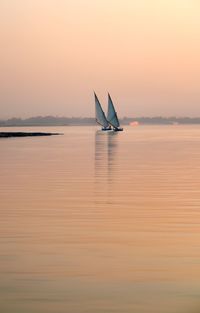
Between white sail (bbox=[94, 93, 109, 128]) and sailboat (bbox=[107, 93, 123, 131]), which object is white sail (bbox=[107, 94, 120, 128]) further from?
white sail (bbox=[94, 93, 109, 128])

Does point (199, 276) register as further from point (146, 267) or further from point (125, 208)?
point (125, 208)

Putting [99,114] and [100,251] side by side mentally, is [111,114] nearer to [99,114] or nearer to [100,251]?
[99,114]

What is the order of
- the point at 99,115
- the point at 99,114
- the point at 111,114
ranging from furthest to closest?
1. the point at 111,114
2. the point at 99,115
3. the point at 99,114

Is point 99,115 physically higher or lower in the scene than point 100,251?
lower

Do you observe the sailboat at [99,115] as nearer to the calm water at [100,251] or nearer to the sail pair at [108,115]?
the sail pair at [108,115]

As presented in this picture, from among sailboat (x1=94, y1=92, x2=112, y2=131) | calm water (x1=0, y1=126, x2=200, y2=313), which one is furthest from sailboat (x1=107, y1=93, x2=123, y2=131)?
calm water (x1=0, y1=126, x2=200, y2=313)

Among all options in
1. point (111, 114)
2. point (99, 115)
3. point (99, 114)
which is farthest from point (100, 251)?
point (111, 114)


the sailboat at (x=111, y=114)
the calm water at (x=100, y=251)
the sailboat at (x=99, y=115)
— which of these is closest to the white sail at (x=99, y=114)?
the sailboat at (x=99, y=115)

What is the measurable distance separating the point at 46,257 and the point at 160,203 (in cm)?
919

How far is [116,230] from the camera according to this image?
15.3 metres

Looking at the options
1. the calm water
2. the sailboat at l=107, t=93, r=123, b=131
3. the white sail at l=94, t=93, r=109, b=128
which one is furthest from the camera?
the sailboat at l=107, t=93, r=123, b=131

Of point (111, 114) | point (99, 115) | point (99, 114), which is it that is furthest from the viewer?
point (111, 114)

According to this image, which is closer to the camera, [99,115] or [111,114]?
[99,115]

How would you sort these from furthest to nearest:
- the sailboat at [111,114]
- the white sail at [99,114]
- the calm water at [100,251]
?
the sailboat at [111,114]
the white sail at [99,114]
the calm water at [100,251]
